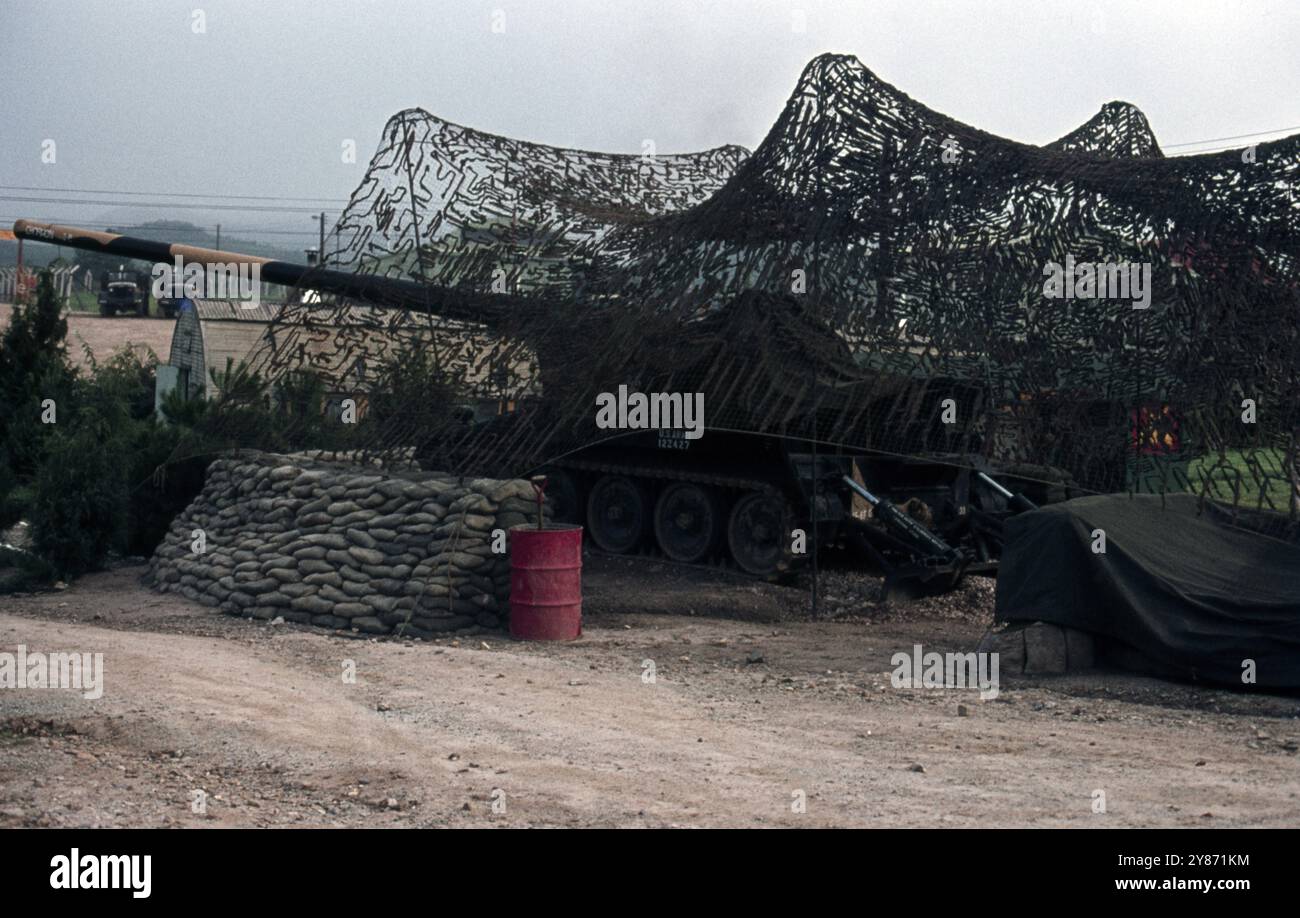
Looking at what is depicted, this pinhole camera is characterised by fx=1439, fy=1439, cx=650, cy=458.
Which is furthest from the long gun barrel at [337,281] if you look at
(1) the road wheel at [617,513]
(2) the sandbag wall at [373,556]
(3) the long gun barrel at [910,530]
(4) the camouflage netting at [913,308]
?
(3) the long gun barrel at [910,530]

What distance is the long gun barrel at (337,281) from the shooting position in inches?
555

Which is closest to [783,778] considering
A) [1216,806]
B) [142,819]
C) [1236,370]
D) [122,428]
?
[1216,806]

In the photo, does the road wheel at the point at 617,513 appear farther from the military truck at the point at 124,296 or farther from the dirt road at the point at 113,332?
the military truck at the point at 124,296

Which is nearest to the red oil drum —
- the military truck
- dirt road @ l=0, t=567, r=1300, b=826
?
dirt road @ l=0, t=567, r=1300, b=826

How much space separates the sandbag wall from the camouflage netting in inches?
29.2

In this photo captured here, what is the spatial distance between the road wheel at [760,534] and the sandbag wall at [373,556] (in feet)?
10.5

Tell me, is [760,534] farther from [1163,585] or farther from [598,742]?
[598,742]

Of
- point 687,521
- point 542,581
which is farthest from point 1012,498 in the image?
point 542,581

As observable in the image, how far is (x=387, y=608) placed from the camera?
11.5m

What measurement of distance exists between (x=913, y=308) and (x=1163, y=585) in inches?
120

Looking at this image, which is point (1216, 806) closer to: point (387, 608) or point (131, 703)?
point (131, 703)

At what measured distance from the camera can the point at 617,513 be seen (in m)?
16.5

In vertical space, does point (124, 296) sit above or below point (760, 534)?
above

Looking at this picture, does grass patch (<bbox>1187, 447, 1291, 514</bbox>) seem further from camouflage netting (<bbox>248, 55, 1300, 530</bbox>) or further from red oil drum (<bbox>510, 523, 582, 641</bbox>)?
red oil drum (<bbox>510, 523, 582, 641</bbox>)
